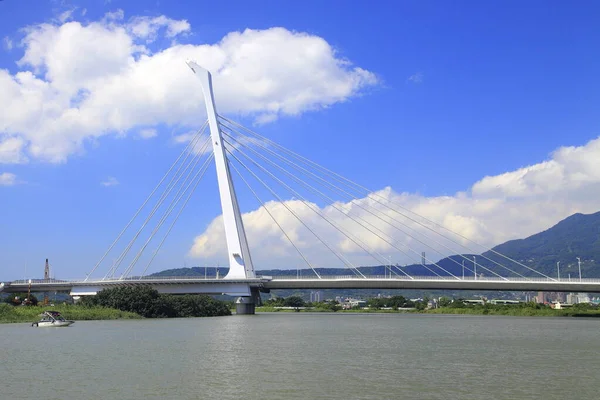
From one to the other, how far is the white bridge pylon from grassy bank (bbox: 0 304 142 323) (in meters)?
10.6

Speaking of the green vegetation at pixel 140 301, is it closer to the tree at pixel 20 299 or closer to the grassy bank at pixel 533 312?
the tree at pixel 20 299

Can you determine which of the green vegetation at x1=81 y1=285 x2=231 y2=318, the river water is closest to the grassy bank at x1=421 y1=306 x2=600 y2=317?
the green vegetation at x1=81 y1=285 x2=231 y2=318

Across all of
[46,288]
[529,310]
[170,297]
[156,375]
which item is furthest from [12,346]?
[529,310]

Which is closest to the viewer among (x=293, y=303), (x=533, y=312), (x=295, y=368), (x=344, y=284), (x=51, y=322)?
(x=295, y=368)

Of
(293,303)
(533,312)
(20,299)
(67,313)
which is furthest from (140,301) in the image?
(293,303)

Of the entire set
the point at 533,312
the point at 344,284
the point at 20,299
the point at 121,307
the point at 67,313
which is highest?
the point at 344,284

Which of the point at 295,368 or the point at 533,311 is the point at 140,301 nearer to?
the point at 295,368

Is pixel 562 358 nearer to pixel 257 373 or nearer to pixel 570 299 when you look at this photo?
pixel 257 373

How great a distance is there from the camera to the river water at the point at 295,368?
666 inches

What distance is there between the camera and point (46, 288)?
74.9m

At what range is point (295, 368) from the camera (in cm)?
2136

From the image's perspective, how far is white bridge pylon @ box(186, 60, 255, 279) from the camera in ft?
189

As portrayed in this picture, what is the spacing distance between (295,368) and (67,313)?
38408mm

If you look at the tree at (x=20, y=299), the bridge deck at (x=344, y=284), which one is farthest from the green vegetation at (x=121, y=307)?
the tree at (x=20, y=299)
